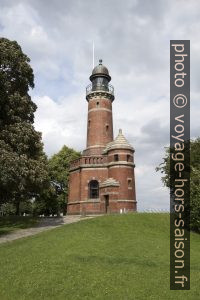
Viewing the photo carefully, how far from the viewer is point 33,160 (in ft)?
83.5

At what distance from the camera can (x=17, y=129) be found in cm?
2466

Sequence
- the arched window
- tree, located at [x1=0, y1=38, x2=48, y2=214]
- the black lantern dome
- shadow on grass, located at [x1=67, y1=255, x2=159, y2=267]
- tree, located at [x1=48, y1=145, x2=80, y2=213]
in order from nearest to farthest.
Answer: shadow on grass, located at [x1=67, y1=255, x2=159, y2=267] → tree, located at [x1=0, y1=38, x2=48, y2=214] → the arched window → the black lantern dome → tree, located at [x1=48, y1=145, x2=80, y2=213]

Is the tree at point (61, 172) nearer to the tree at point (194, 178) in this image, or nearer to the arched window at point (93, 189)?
the arched window at point (93, 189)

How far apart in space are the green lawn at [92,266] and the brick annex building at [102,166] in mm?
14179

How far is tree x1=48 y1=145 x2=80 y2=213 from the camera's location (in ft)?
173

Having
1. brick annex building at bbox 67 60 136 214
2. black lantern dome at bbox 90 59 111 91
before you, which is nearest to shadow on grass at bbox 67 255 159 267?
brick annex building at bbox 67 60 136 214

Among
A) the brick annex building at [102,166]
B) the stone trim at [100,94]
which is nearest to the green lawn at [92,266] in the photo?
the brick annex building at [102,166]

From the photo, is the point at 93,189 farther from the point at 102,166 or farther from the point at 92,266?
the point at 92,266

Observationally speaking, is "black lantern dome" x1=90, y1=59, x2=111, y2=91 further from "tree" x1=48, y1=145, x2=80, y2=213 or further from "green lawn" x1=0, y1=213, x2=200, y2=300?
"green lawn" x1=0, y1=213, x2=200, y2=300

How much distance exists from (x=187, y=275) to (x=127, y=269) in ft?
8.22

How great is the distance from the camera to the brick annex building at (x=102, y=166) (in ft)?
123

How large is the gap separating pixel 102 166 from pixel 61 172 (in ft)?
51.0

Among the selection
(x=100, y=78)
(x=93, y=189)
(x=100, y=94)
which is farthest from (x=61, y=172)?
(x=100, y=78)

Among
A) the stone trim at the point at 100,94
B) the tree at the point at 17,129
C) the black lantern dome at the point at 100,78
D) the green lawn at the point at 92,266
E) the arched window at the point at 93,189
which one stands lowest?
the green lawn at the point at 92,266
